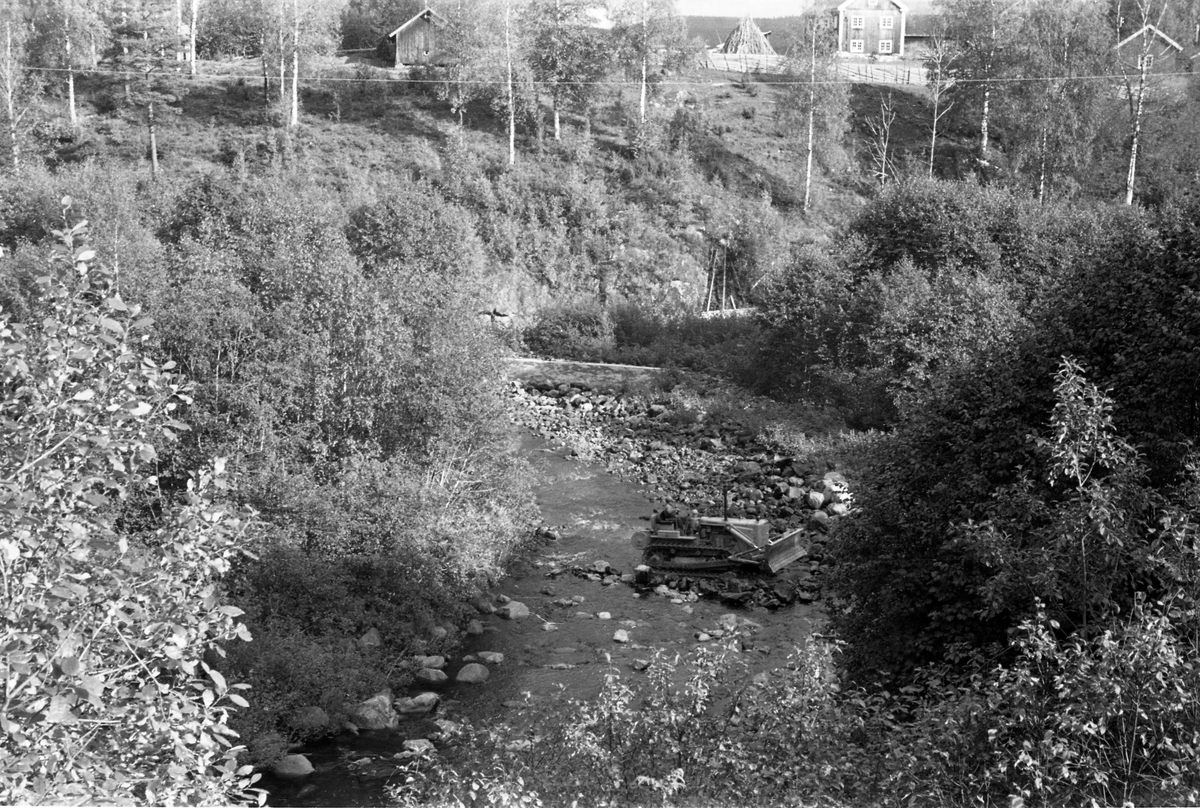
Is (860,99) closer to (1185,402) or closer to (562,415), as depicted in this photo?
(562,415)

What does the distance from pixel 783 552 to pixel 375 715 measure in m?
10.1

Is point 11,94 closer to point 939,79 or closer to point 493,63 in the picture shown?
point 493,63

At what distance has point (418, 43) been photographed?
218 ft

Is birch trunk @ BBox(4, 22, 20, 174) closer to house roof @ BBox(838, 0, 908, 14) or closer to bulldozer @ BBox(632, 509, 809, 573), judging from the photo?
bulldozer @ BBox(632, 509, 809, 573)

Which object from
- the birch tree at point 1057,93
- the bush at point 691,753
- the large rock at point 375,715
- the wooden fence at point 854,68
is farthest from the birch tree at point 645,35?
the bush at point 691,753

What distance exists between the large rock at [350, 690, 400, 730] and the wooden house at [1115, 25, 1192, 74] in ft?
156

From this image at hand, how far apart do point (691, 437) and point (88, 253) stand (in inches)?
1200

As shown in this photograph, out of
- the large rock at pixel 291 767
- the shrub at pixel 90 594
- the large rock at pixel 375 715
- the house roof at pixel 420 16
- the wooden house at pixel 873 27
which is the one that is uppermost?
the wooden house at pixel 873 27

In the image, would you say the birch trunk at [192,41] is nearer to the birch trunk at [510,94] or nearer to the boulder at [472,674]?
the birch trunk at [510,94]

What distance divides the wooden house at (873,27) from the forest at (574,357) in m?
13.5

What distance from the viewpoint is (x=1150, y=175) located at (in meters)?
47.4

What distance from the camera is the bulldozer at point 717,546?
74.4ft

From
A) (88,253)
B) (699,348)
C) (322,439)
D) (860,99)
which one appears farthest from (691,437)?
(860,99)

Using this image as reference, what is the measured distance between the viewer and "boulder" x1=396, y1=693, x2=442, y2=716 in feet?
55.0
